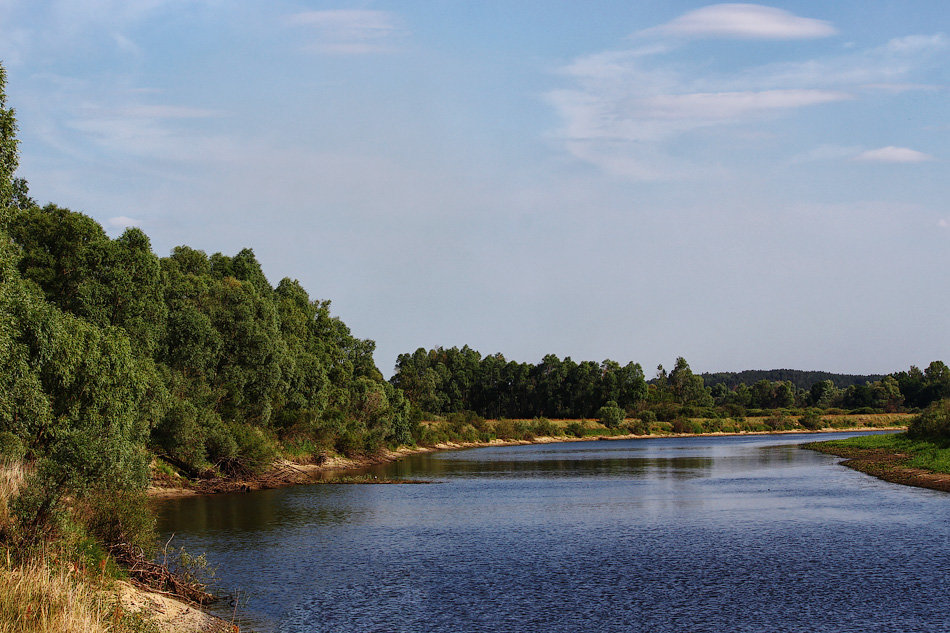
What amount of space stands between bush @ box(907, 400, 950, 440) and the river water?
74.0ft

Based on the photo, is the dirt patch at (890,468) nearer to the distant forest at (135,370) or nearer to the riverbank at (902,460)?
the riverbank at (902,460)

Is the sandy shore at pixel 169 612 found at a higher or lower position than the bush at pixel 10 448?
lower

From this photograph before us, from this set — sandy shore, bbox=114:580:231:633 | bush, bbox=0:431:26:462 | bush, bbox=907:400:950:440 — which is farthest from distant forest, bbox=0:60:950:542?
bush, bbox=907:400:950:440

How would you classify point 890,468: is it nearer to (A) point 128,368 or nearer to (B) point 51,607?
(A) point 128,368

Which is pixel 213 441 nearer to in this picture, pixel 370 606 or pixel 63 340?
pixel 63 340

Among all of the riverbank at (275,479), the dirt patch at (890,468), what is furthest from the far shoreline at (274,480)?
the dirt patch at (890,468)

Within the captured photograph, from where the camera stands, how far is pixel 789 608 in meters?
29.0

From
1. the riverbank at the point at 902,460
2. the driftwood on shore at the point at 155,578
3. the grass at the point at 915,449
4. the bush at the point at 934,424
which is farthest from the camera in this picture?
the bush at the point at 934,424

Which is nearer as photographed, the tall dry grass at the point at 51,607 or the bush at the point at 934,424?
the tall dry grass at the point at 51,607

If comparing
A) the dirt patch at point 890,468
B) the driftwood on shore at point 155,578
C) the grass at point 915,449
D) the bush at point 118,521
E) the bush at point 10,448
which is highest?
the bush at point 10,448

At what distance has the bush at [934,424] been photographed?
87906 millimetres

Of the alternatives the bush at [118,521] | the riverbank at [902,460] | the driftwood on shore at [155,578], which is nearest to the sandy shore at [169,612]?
the driftwood on shore at [155,578]

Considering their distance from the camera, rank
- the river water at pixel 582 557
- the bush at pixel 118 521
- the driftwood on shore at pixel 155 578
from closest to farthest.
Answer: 1. the driftwood on shore at pixel 155 578
2. the river water at pixel 582 557
3. the bush at pixel 118 521

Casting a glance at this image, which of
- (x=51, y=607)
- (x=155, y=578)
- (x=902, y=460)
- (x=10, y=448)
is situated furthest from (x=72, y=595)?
(x=902, y=460)
